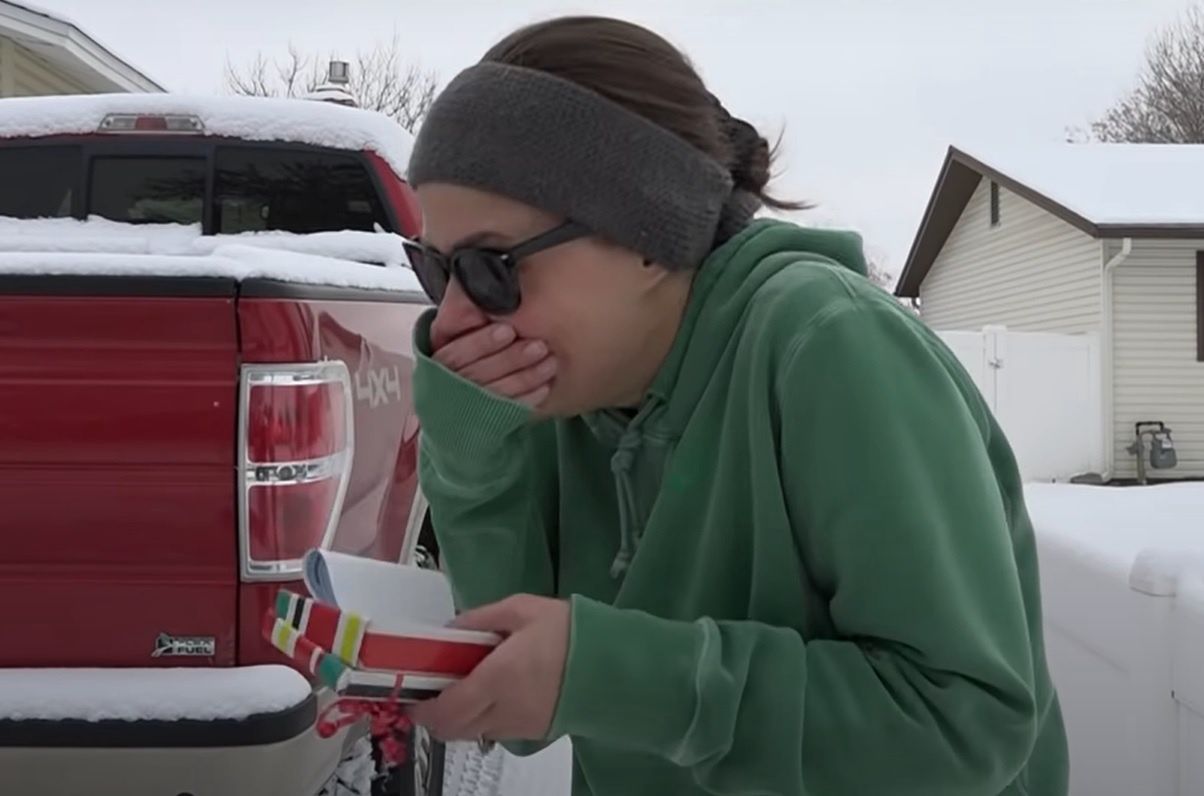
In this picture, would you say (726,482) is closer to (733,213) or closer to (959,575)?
(959,575)

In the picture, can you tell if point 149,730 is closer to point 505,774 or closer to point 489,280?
point 489,280

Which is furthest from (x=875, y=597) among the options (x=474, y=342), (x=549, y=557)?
(x=549, y=557)

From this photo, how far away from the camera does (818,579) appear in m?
1.20

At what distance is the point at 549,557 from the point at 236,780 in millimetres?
1092

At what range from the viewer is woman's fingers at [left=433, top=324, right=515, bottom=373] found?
1.37 metres

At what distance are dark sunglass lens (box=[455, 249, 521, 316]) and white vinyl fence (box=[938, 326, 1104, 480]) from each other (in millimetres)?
16667

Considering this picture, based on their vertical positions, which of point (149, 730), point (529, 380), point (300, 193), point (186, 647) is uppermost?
point (300, 193)

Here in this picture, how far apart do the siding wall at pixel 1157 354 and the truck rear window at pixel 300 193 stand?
619 inches

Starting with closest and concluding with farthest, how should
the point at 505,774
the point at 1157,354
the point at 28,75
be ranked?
the point at 505,774, the point at 28,75, the point at 1157,354

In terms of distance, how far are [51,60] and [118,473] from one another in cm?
1383

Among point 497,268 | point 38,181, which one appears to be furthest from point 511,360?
point 38,181

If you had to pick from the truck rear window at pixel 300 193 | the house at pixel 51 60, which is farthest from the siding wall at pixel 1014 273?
the truck rear window at pixel 300 193

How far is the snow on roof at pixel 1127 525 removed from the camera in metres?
2.42

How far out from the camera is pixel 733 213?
1.52 m
